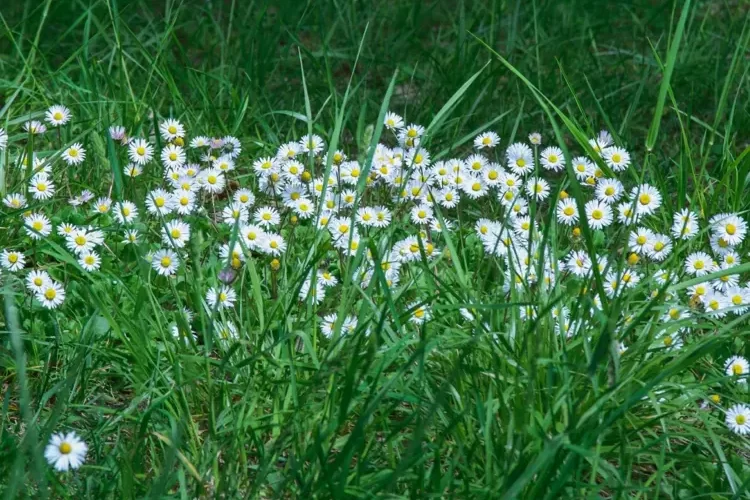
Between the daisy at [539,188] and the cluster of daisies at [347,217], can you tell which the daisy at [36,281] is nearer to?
the cluster of daisies at [347,217]

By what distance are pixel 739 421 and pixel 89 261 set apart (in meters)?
1.69

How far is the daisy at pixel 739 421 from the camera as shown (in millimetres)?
2354

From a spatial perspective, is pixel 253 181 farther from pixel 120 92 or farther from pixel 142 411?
pixel 142 411

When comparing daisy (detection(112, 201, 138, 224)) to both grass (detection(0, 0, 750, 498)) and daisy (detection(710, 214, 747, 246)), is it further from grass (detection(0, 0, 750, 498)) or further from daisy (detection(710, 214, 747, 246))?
daisy (detection(710, 214, 747, 246))

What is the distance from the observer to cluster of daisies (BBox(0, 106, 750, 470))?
2779mm

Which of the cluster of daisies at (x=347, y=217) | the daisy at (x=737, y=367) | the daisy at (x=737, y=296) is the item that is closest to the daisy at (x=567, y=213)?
the cluster of daisies at (x=347, y=217)

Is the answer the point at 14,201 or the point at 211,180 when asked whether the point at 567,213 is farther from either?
the point at 14,201

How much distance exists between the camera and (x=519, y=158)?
329 centimetres

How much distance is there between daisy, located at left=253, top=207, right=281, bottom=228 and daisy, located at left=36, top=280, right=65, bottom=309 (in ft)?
2.10

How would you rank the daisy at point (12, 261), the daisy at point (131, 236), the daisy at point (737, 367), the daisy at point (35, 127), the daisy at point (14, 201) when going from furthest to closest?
the daisy at point (35, 127) → the daisy at point (14, 201) → the daisy at point (12, 261) → the daisy at point (131, 236) → the daisy at point (737, 367)

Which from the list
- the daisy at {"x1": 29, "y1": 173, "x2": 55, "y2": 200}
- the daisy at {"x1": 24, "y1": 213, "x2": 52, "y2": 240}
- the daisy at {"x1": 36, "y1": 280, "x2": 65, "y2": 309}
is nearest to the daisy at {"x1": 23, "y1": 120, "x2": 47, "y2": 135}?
the daisy at {"x1": 29, "y1": 173, "x2": 55, "y2": 200}

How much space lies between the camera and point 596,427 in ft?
6.97

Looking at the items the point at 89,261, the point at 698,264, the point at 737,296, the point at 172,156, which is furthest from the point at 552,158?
the point at 89,261

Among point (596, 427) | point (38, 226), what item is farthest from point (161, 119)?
point (596, 427)
